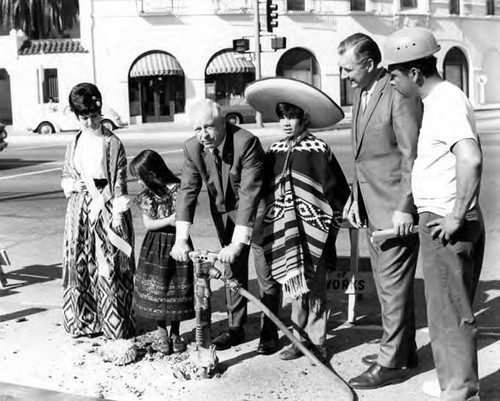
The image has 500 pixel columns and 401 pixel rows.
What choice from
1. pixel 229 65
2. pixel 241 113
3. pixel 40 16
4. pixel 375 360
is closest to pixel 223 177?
pixel 375 360

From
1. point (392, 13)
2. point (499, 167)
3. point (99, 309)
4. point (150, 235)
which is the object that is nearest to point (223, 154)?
point (150, 235)

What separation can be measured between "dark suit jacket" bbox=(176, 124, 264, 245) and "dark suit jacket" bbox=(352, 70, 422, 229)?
62 cm

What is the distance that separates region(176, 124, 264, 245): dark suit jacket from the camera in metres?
4.81

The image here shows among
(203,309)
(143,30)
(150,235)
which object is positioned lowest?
(203,309)

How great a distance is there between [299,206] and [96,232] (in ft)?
4.85

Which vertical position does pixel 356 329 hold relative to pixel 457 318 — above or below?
below

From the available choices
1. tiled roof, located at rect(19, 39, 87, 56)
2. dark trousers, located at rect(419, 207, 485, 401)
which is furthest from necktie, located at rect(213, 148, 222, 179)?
tiled roof, located at rect(19, 39, 87, 56)

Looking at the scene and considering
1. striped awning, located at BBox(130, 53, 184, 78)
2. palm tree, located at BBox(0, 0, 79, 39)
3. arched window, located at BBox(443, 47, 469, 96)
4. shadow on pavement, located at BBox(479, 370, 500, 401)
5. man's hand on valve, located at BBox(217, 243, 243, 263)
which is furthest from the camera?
palm tree, located at BBox(0, 0, 79, 39)

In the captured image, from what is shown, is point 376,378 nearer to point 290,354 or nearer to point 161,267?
point 290,354

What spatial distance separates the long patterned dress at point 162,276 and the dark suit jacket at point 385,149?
130 cm

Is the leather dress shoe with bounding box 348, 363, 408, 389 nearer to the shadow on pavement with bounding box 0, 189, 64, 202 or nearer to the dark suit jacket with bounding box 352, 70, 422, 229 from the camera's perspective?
the dark suit jacket with bounding box 352, 70, 422, 229

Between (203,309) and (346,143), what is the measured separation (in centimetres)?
1650

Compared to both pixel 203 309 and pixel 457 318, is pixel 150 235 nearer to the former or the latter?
pixel 203 309

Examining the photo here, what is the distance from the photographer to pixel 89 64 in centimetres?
3762
